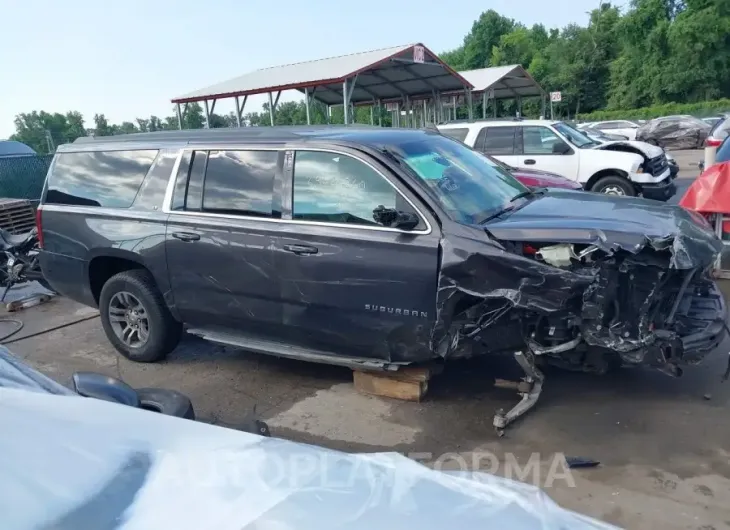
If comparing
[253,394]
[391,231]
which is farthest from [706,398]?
[253,394]

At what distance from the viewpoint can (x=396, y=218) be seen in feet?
13.7

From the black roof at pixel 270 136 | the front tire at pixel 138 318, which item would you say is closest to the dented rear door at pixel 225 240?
the black roof at pixel 270 136

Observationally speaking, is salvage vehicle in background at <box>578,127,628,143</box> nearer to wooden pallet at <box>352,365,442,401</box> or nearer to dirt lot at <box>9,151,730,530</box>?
dirt lot at <box>9,151,730,530</box>

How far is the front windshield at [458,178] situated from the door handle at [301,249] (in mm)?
885

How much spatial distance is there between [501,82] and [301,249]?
25827 mm

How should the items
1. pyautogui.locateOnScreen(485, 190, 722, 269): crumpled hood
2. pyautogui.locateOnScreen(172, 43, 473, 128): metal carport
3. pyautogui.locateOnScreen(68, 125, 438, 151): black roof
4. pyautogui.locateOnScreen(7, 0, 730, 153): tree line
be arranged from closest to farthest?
pyautogui.locateOnScreen(485, 190, 722, 269): crumpled hood → pyautogui.locateOnScreen(68, 125, 438, 151): black roof → pyautogui.locateOnScreen(172, 43, 473, 128): metal carport → pyautogui.locateOnScreen(7, 0, 730, 153): tree line

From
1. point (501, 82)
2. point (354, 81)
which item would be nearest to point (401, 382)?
point (354, 81)

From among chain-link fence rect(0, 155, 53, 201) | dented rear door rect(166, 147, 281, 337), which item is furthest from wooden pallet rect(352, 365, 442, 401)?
chain-link fence rect(0, 155, 53, 201)

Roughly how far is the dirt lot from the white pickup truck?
22.4 feet

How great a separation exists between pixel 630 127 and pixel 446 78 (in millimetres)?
12176

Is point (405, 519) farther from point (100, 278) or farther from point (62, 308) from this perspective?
point (62, 308)

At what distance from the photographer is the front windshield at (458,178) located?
4395 millimetres

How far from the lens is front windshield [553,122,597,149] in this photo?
12.0m

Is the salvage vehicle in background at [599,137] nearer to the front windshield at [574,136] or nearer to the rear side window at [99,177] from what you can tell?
the front windshield at [574,136]
